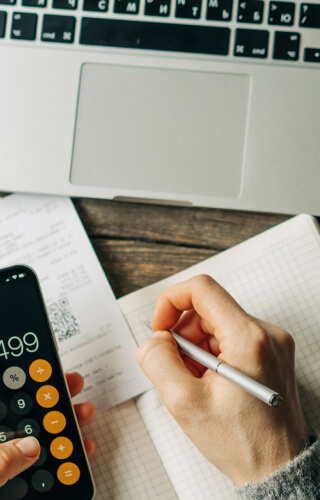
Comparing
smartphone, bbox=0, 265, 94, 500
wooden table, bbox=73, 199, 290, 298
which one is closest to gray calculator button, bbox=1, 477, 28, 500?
smartphone, bbox=0, 265, 94, 500

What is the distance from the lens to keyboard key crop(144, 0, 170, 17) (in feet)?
1.78

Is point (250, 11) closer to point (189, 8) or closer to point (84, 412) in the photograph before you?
point (189, 8)

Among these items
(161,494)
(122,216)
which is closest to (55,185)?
(122,216)

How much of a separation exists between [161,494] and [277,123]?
43cm

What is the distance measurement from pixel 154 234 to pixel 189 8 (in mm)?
261

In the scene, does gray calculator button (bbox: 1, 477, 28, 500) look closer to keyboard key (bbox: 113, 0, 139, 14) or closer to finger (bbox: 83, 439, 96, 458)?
finger (bbox: 83, 439, 96, 458)

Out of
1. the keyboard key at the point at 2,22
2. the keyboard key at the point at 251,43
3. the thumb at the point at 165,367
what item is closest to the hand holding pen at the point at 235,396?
the thumb at the point at 165,367

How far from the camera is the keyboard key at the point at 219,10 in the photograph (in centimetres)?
54

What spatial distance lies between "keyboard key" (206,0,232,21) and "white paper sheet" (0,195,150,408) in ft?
0.89

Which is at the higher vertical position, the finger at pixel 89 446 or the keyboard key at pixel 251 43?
the keyboard key at pixel 251 43

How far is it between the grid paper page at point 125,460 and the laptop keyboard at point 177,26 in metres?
0.42

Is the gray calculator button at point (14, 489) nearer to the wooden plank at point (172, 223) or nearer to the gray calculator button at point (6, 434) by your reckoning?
the gray calculator button at point (6, 434)

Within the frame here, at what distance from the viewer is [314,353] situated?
1.79ft

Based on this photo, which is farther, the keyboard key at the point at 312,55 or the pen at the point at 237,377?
the keyboard key at the point at 312,55
